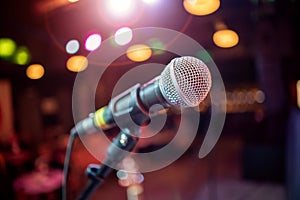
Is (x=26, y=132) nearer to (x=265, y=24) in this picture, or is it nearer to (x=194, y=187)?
(x=194, y=187)

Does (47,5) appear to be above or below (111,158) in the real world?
above

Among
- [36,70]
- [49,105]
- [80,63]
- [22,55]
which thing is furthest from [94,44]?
[49,105]

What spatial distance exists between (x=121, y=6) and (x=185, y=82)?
778 mm

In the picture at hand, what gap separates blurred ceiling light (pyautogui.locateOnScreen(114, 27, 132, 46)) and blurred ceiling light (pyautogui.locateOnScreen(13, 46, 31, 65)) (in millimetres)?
1131

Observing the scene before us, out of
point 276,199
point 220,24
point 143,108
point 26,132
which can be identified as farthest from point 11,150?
point 143,108

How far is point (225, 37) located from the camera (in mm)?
2334

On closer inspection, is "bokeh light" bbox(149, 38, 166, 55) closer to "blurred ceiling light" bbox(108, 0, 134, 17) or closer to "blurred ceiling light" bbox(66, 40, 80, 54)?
"blurred ceiling light" bbox(108, 0, 134, 17)

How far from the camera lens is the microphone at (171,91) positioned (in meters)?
0.41

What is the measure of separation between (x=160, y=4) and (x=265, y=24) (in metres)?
1.75

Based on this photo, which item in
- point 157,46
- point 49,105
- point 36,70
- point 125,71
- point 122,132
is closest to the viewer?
point 122,132

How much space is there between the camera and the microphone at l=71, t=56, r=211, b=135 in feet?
1.36

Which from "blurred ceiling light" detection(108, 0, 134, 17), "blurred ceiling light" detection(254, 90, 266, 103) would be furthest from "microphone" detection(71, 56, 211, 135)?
"blurred ceiling light" detection(254, 90, 266, 103)

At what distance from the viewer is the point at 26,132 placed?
143 inches

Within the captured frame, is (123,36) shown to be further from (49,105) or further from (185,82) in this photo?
(49,105)
